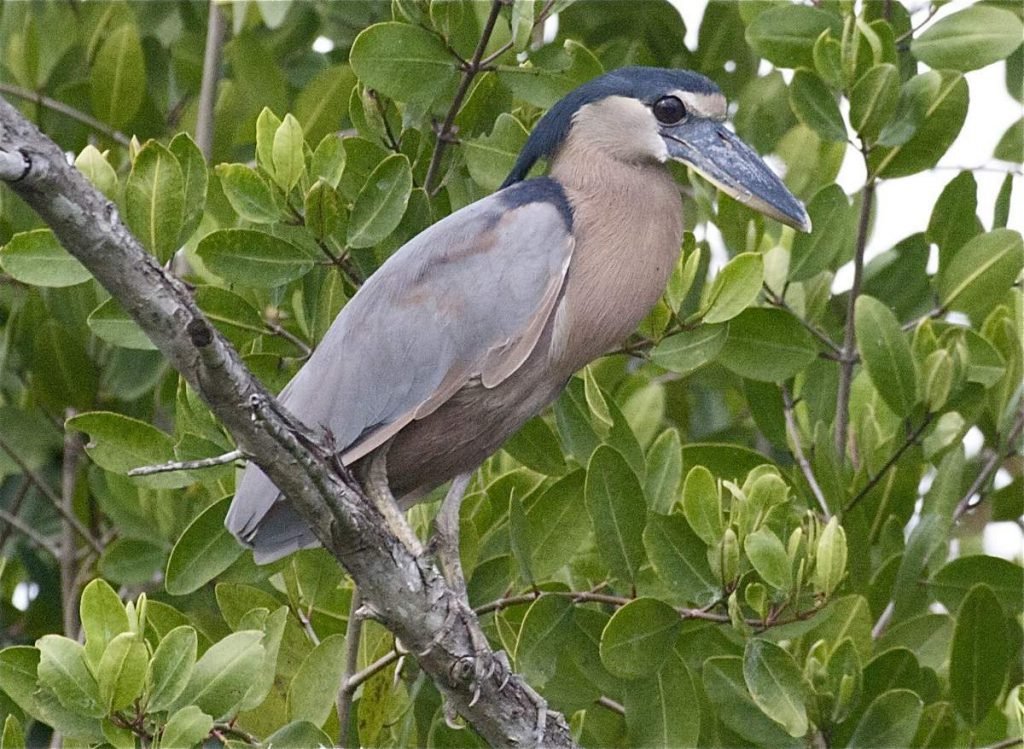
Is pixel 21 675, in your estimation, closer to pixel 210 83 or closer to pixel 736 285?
pixel 736 285

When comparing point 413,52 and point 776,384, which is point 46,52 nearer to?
point 413,52

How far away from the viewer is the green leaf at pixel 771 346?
3.22 m

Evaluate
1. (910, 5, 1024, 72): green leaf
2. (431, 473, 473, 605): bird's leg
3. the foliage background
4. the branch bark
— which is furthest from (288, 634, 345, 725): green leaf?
(910, 5, 1024, 72): green leaf

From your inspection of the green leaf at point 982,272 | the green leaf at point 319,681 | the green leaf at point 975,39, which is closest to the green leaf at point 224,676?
the green leaf at point 319,681

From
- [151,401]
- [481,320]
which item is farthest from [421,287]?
[151,401]

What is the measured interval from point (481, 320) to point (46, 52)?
1.64 meters

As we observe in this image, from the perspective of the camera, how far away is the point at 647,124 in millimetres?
3398

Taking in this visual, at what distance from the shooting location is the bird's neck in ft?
10.3

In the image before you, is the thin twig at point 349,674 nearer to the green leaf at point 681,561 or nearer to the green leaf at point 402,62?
the green leaf at point 681,561

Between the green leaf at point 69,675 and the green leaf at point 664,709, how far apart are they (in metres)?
0.98

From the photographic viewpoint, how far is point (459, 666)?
2.71m

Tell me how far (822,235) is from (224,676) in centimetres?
162

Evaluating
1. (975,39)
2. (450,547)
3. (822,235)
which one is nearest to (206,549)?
(450,547)

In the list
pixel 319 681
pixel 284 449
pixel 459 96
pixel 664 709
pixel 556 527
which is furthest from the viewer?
pixel 459 96
